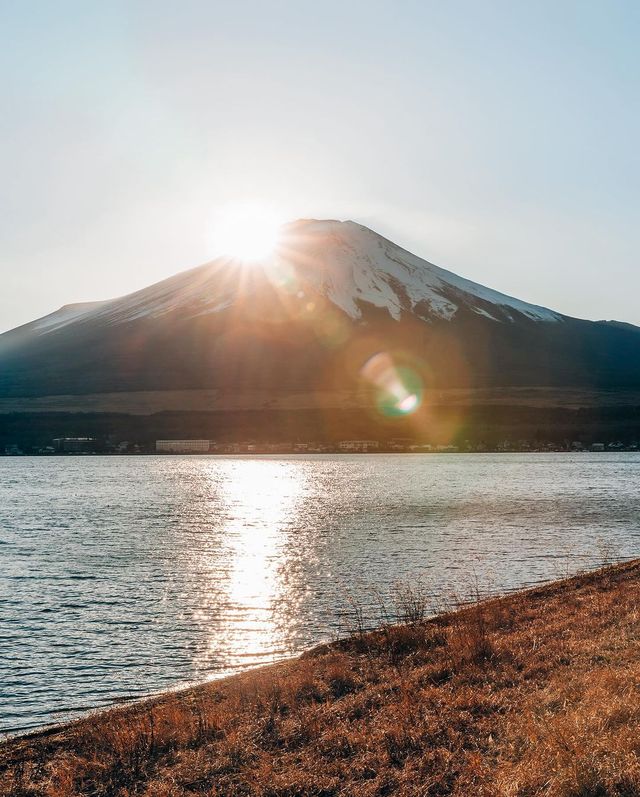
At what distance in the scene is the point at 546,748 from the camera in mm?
9586

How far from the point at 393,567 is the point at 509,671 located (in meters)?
21.8

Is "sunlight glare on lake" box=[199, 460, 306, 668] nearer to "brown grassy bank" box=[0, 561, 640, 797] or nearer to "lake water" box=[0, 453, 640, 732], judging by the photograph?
"lake water" box=[0, 453, 640, 732]

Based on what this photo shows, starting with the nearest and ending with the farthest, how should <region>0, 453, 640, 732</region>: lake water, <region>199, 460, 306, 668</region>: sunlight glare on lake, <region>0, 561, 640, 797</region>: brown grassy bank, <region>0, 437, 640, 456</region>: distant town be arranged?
1. <region>0, 561, 640, 797</region>: brown grassy bank
2. <region>0, 453, 640, 732</region>: lake water
3. <region>199, 460, 306, 668</region>: sunlight glare on lake
4. <region>0, 437, 640, 456</region>: distant town

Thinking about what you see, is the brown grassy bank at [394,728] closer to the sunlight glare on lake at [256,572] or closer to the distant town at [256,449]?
the sunlight glare on lake at [256,572]

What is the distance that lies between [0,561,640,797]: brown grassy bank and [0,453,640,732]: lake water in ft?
12.9

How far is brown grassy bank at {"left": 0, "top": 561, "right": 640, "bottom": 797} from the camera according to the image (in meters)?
9.62

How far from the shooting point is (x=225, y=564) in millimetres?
39438

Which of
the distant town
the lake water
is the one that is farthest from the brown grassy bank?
the distant town

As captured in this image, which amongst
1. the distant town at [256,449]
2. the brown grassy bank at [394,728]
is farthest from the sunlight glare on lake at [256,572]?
the distant town at [256,449]

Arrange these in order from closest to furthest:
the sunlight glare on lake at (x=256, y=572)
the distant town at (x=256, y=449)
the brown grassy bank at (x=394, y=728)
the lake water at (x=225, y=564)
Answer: the brown grassy bank at (x=394, y=728)
the lake water at (x=225, y=564)
the sunlight glare on lake at (x=256, y=572)
the distant town at (x=256, y=449)

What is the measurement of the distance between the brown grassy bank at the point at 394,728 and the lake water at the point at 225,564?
395cm

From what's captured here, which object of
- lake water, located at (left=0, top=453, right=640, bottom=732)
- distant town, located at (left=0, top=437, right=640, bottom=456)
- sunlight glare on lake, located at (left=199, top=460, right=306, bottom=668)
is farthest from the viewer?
distant town, located at (left=0, top=437, right=640, bottom=456)

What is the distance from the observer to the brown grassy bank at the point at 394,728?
31.6ft

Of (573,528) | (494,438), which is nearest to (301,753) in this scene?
(573,528)
